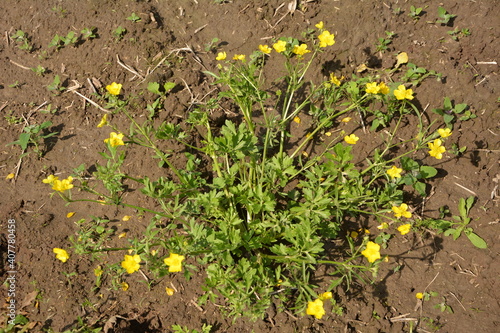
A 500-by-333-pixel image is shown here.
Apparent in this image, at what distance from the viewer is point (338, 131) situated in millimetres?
3303

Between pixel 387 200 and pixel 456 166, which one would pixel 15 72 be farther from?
pixel 456 166

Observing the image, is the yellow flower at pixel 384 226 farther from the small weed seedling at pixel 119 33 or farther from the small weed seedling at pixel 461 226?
the small weed seedling at pixel 119 33

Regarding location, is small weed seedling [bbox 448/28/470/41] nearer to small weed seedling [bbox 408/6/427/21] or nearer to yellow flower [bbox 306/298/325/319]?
small weed seedling [bbox 408/6/427/21]

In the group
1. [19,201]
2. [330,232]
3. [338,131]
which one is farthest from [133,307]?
[338,131]

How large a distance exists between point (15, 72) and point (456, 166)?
408 centimetres

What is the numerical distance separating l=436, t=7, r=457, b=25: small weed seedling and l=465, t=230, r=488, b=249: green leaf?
6.43 ft

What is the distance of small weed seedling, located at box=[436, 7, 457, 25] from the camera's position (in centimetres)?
351

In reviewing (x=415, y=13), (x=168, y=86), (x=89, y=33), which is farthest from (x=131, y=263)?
(x=415, y=13)

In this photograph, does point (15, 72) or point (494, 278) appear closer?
point (494, 278)

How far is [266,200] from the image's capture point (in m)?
2.55

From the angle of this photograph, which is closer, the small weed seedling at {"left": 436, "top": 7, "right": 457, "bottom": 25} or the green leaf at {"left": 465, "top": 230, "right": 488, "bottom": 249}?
the green leaf at {"left": 465, "top": 230, "right": 488, "bottom": 249}

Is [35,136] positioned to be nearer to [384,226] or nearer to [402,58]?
[384,226]

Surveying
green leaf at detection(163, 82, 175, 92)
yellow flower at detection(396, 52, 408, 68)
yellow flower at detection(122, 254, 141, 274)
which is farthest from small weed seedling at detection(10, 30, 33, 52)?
yellow flower at detection(396, 52, 408, 68)

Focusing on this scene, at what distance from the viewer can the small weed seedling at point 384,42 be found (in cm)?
352
